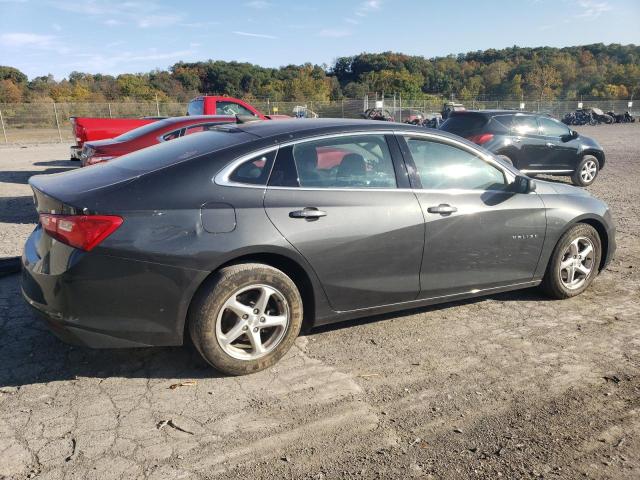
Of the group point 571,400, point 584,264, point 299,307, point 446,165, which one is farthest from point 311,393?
point 584,264

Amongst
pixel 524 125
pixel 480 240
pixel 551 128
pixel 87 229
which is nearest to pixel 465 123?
pixel 524 125

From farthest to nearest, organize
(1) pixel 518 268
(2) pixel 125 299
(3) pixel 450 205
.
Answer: (1) pixel 518 268, (3) pixel 450 205, (2) pixel 125 299

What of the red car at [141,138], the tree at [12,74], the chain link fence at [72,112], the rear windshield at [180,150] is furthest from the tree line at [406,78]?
the rear windshield at [180,150]

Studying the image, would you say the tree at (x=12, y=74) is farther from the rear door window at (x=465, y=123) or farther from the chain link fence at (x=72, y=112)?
the rear door window at (x=465, y=123)

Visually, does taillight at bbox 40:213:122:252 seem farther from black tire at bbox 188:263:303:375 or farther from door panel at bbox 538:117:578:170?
door panel at bbox 538:117:578:170

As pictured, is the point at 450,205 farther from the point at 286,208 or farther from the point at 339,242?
the point at 286,208

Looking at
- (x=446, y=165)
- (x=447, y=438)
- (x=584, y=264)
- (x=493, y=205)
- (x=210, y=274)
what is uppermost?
(x=446, y=165)

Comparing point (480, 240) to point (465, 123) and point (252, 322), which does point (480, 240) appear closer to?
point (252, 322)

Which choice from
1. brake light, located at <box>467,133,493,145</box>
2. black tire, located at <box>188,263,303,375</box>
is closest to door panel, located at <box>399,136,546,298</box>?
black tire, located at <box>188,263,303,375</box>

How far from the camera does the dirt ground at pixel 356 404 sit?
2.53 meters

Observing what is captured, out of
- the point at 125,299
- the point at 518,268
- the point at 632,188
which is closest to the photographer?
the point at 125,299

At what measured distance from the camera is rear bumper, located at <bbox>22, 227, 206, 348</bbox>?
9.61 feet

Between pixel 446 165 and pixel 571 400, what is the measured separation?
75.9 inches

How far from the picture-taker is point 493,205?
414 cm
